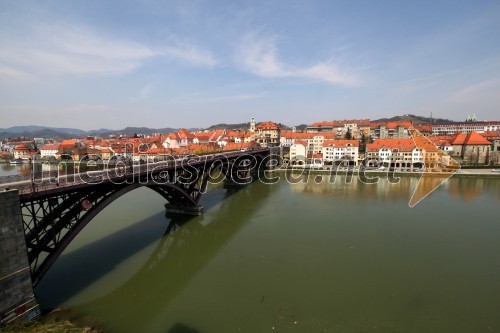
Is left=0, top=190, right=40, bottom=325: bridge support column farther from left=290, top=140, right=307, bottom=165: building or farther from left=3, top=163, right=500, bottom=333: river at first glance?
left=290, top=140, right=307, bottom=165: building

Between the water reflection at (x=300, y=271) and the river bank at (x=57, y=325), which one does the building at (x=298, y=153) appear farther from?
the river bank at (x=57, y=325)

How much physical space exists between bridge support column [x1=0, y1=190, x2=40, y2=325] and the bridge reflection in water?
242cm

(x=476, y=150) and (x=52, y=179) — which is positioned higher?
(x=476, y=150)

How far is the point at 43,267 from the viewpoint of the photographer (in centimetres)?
1132

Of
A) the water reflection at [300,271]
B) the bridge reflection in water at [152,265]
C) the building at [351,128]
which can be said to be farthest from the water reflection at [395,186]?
the building at [351,128]

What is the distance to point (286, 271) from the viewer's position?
15242 mm

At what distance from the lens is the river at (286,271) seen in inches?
451

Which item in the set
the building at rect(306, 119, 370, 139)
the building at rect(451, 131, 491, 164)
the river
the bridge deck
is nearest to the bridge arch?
the bridge deck

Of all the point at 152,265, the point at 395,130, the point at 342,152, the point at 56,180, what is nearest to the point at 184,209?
the point at 152,265

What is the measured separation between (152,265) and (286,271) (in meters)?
8.16

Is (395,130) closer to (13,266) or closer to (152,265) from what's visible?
(152,265)

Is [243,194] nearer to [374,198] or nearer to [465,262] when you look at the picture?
[374,198]

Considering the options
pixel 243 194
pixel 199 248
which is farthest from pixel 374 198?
pixel 199 248

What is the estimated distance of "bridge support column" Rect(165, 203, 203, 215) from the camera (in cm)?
2594
